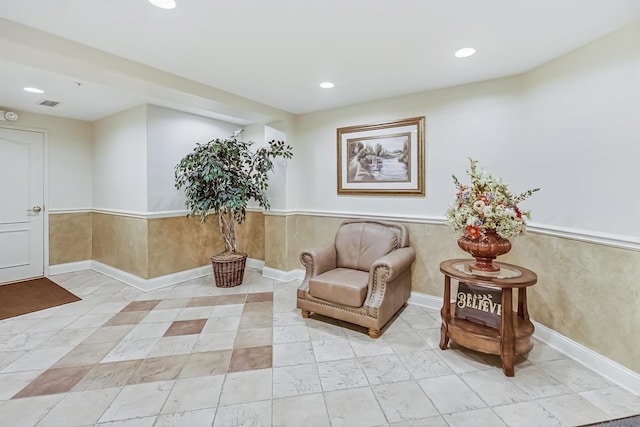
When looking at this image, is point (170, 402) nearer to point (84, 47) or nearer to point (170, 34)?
point (170, 34)

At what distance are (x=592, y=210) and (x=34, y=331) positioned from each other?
4646mm

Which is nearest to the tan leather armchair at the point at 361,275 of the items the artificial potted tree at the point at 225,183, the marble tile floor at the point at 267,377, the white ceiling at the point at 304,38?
the marble tile floor at the point at 267,377

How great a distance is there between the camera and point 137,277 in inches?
151

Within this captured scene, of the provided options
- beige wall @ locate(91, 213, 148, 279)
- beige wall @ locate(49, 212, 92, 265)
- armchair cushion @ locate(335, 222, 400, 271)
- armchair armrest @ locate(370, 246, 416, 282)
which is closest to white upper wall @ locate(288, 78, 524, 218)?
armchair cushion @ locate(335, 222, 400, 271)

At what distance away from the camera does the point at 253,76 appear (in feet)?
9.04

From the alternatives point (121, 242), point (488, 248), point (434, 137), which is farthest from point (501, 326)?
point (121, 242)

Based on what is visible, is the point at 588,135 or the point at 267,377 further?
the point at 588,135

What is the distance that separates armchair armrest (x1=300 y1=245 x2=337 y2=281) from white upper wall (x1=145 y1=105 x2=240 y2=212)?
6.82 ft

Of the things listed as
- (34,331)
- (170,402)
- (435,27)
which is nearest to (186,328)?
(170,402)

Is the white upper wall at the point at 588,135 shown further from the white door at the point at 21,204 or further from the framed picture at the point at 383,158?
the white door at the point at 21,204

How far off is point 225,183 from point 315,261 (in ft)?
5.07

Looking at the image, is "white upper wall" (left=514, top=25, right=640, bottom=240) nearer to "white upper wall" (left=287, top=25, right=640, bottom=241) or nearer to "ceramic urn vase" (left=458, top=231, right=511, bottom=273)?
"white upper wall" (left=287, top=25, right=640, bottom=241)

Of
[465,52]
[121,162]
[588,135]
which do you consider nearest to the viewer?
[588,135]

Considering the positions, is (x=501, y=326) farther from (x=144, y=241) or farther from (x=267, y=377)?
(x=144, y=241)
